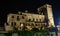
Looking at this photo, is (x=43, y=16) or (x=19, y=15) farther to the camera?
(x=43, y=16)

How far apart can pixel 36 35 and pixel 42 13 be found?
59.5 ft

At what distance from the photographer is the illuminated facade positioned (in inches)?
1348

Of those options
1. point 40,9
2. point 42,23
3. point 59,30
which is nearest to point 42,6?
point 40,9

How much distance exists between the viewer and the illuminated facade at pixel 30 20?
1348 inches

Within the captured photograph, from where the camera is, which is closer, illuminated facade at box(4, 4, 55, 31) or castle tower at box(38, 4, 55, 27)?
illuminated facade at box(4, 4, 55, 31)

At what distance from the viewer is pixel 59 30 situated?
2525 cm

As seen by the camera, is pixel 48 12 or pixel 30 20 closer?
pixel 30 20

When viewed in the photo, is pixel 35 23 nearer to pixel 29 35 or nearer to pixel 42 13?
pixel 42 13

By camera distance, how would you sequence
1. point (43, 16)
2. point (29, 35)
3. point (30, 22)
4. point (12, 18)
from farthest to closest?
1. point (43, 16)
2. point (30, 22)
3. point (12, 18)
4. point (29, 35)

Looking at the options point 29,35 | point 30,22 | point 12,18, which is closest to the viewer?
point 29,35

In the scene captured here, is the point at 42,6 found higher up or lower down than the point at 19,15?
higher up

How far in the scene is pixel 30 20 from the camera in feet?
124

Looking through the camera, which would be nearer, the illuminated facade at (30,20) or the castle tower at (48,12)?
the illuminated facade at (30,20)

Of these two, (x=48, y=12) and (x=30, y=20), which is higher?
(x=48, y=12)
